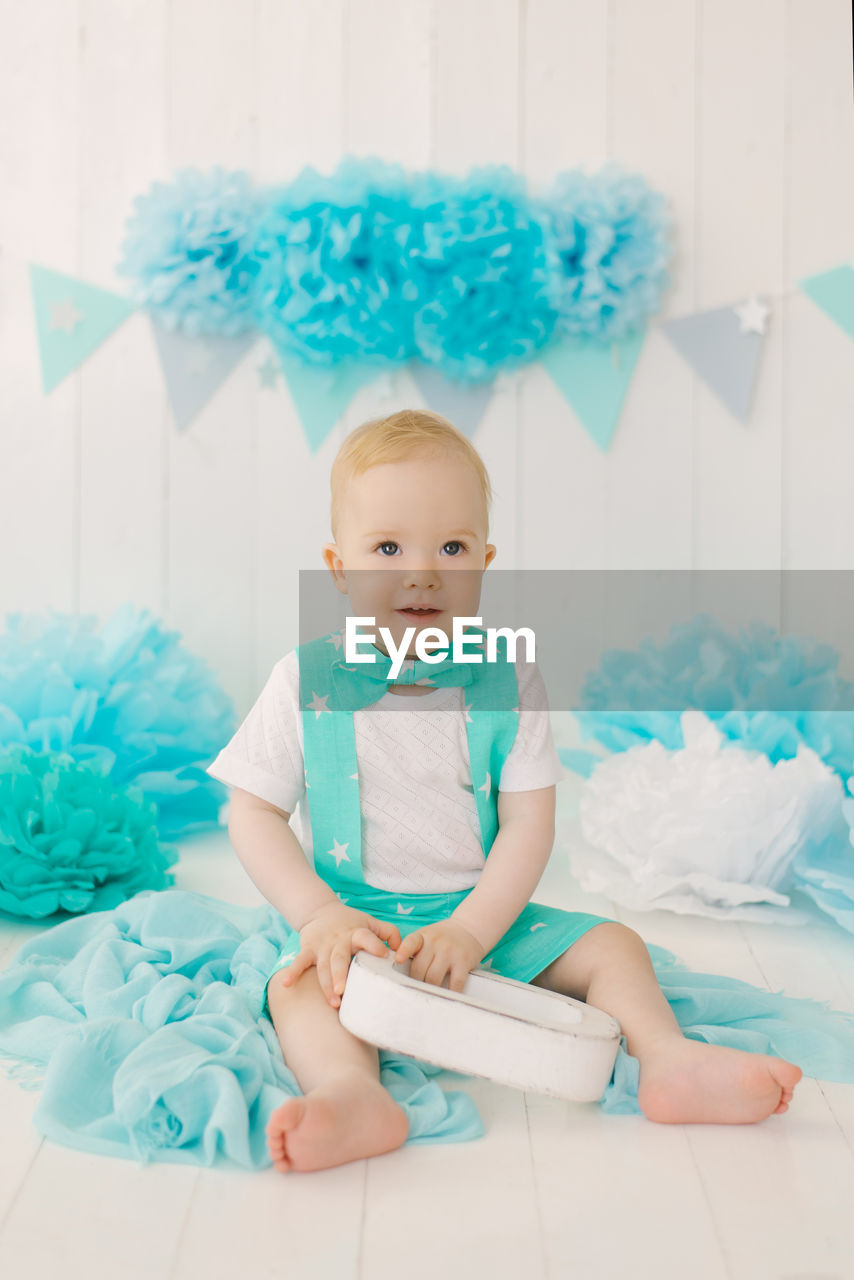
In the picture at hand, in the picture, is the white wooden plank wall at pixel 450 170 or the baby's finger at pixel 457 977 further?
the white wooden plank wall at pixel 450 170

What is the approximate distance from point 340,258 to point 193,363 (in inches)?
14.6

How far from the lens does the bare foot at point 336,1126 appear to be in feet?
2.51

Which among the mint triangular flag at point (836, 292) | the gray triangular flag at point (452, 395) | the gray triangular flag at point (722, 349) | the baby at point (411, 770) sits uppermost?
the mint triangular flag at point (836, 292)

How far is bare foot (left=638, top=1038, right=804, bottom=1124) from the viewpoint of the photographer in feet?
2.79

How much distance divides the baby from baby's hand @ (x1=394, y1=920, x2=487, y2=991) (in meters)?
0.03

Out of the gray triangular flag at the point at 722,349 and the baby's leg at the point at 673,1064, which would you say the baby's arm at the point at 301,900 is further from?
the gray triangular flag at the point at 722,349

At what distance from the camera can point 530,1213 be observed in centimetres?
75

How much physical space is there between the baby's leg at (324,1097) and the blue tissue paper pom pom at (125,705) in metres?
0.83

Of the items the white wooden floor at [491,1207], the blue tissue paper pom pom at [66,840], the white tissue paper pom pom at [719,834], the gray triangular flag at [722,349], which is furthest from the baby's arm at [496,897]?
the gray triangular flag at [722,349]

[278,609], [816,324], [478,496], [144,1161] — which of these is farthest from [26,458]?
[144,1161]

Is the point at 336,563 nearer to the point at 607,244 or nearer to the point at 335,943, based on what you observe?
the point at 335,943

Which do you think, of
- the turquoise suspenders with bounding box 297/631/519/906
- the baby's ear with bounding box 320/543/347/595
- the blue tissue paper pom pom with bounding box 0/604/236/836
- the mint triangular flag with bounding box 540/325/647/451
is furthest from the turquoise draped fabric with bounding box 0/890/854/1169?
the mint triangular flag with bounding box 540/325/647/451

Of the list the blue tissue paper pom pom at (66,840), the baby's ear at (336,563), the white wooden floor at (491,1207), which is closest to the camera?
the white wooden floor at (491,1207)

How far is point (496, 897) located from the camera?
104cm
